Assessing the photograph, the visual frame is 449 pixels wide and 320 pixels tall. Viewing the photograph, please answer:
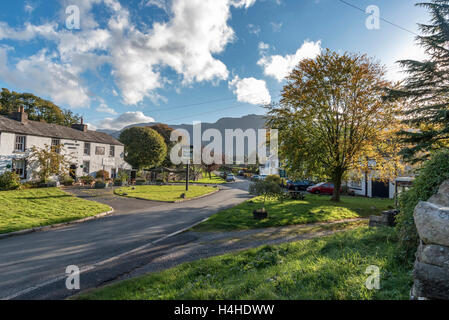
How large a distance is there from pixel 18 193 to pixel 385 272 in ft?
75.1

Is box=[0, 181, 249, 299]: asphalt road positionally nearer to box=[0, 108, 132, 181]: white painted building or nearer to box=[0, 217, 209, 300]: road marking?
box=[0, 217, 209, 300]: road marking

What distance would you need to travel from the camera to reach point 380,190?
946 inches

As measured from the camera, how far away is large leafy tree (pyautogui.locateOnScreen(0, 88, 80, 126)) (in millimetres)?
38250

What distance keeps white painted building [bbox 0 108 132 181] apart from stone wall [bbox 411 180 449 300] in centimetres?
3002

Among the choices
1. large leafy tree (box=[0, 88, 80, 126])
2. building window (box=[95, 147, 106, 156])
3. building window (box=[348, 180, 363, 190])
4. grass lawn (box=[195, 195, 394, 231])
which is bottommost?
grass lawn (box=[195, 195, 394, 231])

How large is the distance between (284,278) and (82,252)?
272 inches

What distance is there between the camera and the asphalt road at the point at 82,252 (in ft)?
16.0

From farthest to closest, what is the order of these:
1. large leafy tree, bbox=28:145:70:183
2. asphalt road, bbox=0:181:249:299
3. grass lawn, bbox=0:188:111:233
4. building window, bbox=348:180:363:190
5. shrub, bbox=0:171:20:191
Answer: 1. building window, bbox=348:180:363:190
2. large leafy tree, bbox=28:145:70:183
3. shrub, bbox=0:171:20:191
4. grass lawn, bbox=0:188:111:233
5. asphalt road, bbox=0:181:249:299

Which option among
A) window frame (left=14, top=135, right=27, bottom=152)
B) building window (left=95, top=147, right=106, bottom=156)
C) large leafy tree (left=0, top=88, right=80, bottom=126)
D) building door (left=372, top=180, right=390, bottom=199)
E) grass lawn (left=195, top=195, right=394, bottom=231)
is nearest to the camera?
grass lawn (left=195, top=195, right=394, bottom=231)

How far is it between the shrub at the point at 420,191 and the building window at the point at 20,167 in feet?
104

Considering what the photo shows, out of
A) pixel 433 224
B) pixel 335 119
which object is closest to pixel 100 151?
pixel 335 119

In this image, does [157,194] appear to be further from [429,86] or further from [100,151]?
[429,86]

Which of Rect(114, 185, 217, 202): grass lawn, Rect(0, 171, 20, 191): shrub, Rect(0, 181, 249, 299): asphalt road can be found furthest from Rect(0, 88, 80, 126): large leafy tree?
Rect(0, 181, 249, 299): asphalt road
